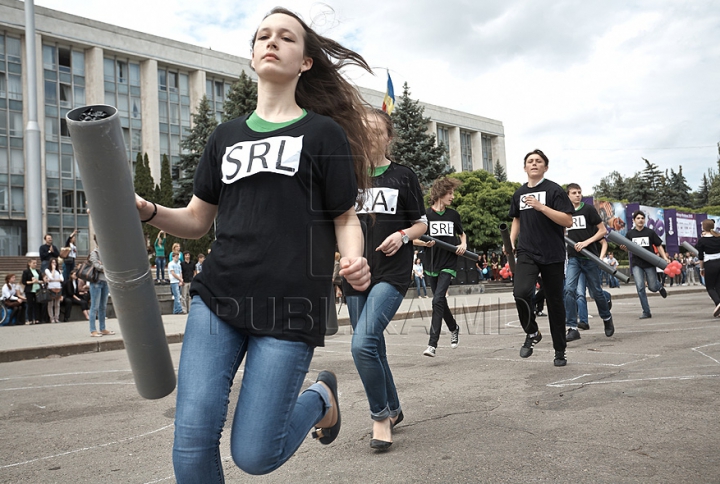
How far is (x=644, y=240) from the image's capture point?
509 inches

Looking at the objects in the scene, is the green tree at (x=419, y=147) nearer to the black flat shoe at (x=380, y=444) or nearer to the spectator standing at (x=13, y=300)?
the spectator standing at (x=13, y=300)

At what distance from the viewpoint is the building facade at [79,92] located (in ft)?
148

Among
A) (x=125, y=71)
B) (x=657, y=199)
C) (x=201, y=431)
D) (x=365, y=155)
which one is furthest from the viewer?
(x=657, y=199)

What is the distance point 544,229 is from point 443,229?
6.12 feet

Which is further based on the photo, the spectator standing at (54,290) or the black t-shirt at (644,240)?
the spectator standing at (54,290)

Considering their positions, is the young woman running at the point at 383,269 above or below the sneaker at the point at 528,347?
above

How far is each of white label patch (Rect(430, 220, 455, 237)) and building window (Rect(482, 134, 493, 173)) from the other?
76600mm

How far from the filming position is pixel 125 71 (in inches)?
2042

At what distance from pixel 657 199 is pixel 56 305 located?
255 feet

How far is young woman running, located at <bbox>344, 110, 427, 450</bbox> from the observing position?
144 inches

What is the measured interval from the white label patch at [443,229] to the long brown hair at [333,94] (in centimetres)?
509

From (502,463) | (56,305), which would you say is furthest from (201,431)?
(56,305)

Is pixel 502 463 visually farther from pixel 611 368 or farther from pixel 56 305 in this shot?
pixel 56 305

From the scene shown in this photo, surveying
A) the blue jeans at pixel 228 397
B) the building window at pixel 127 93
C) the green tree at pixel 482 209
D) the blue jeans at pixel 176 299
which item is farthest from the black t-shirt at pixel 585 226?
the building window at pixel 127 93
